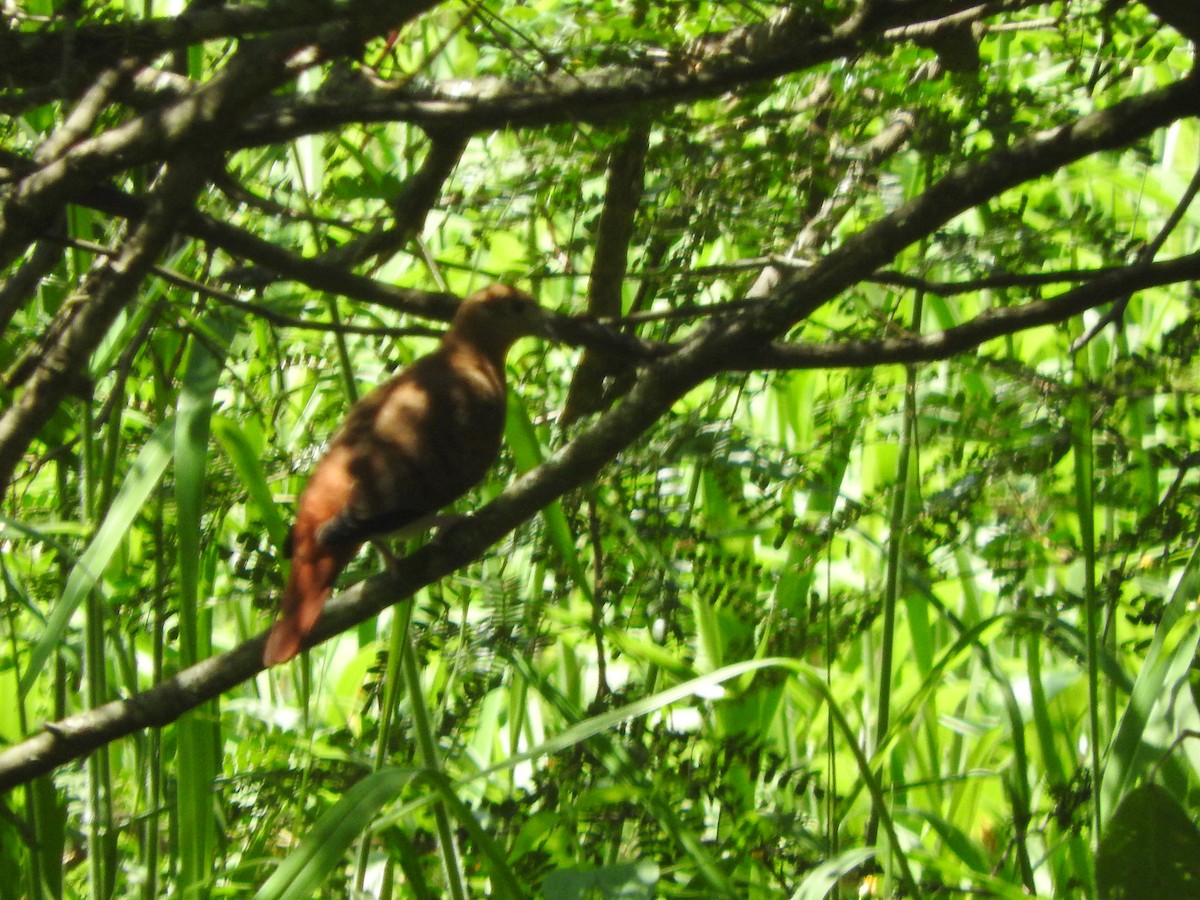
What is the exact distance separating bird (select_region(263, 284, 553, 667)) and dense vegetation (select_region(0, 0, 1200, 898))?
112 millimetres

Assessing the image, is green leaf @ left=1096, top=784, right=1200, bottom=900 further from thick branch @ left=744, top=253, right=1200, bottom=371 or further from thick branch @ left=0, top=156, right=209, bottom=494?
thick branch @ left=0, top=156, right=209, bottom=494

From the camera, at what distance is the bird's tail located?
233 centimetres

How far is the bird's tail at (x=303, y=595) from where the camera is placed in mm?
2328

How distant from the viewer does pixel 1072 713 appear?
13.6ft

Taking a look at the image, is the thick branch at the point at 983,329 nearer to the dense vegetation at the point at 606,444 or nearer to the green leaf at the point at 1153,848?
the dense vegetation at the point at 606,444

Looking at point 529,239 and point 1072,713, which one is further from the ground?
point 529,239

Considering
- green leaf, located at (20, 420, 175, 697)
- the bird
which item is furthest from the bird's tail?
green leaf, located at (20, 420, 175, 697)

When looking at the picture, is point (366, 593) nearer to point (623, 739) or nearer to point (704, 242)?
point (623, 739)

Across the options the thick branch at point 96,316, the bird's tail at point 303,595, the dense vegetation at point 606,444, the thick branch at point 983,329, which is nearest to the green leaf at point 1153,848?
the dense vegetation at point 606,444

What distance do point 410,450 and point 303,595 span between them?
525mm

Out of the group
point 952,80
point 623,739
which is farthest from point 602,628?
point 952,80

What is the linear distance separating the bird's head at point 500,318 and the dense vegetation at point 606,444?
11 centimetres

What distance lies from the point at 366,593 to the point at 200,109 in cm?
90

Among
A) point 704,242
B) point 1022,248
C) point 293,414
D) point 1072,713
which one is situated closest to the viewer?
point 1022,248
